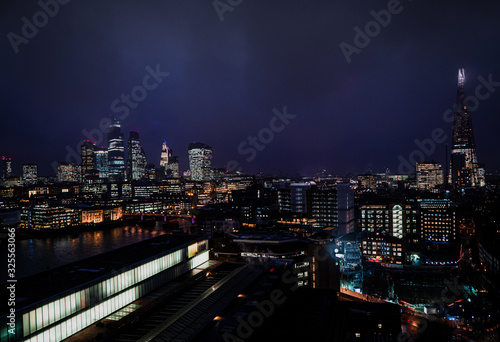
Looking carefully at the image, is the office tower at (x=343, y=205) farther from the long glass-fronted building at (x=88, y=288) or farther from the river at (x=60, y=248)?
the long glass-fronted building at (x=88, y=288)

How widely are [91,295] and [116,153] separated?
95.3m

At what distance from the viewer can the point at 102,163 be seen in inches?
3664

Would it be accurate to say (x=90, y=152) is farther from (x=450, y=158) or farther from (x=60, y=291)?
(x=60, y=291)

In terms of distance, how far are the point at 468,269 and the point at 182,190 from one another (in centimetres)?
5695

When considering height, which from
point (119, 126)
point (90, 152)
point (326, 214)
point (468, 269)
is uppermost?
point (119, 126)

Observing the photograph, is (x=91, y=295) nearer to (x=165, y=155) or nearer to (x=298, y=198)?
(x=298, y=198)

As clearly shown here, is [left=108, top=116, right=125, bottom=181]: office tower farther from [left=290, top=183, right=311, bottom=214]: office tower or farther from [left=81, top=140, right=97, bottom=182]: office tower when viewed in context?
[left=290, top=183, right=311, bottom=214]: office tower

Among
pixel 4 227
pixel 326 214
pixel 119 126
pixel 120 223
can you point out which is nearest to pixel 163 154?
pixel 119 126

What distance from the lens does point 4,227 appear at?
30.4m

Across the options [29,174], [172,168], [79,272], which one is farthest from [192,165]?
[79,272]

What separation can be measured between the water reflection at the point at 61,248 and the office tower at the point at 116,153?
61.0m

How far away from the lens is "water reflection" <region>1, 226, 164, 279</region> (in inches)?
757

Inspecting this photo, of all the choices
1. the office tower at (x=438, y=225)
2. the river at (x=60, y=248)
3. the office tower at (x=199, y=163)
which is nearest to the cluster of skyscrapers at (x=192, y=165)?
the office tower at (x=199, y=163)

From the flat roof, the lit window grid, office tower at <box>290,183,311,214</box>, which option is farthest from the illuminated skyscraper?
the lit window grid
